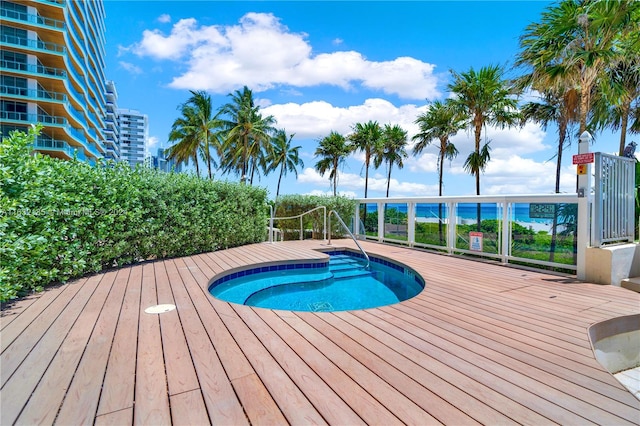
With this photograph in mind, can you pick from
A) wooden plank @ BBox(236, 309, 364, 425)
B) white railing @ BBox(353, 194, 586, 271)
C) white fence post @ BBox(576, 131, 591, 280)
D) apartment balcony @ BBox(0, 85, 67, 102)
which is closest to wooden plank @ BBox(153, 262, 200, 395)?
wooden plank @ BBox(236, 309, 364, 425)

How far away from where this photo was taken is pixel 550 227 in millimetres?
4938

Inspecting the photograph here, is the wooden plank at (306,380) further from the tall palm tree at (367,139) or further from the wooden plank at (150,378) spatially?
the tall palm tree at (367,139)

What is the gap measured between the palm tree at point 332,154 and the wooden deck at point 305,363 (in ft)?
68.3

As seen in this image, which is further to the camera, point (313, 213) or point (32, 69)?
point (32, 69)

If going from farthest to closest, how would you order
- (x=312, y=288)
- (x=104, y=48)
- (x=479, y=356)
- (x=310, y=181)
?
1. (x=104, y=48)
2. (x=310, y=181)
3. (x=312, y=288)
4. (x=479, y=356)

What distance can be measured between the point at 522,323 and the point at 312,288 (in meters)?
3.26

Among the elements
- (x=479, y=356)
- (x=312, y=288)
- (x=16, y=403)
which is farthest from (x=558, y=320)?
(x=16, y=403)

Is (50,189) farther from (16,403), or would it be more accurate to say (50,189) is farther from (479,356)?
(479,356)

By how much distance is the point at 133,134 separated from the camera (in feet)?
336

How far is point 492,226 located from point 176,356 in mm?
5848

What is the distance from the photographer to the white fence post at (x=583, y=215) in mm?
4348

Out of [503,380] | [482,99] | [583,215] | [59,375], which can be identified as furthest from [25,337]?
[482,99]

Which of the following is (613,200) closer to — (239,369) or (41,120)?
(239,369)

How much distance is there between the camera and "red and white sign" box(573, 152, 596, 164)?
4.25 metres
